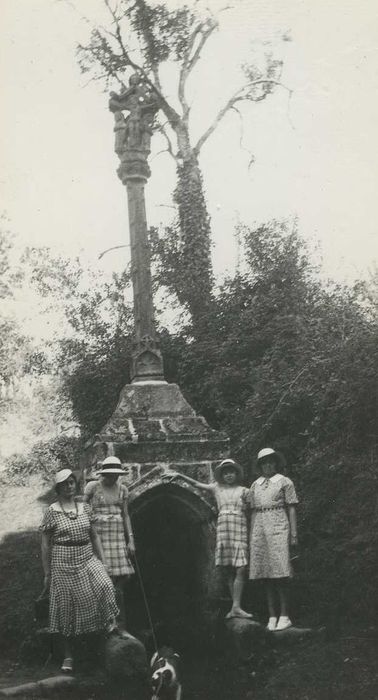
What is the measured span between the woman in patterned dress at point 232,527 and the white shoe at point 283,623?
1.43 feet

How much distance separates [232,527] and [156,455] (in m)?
1.18

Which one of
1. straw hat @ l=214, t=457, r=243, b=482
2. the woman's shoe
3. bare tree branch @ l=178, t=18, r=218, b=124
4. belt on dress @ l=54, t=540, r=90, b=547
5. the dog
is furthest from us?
bare tree branch @ l=178, t=18, r=218, b=124

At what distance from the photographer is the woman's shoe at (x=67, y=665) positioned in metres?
6.12

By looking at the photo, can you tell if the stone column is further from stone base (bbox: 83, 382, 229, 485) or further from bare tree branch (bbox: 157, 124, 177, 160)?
bare tree branch (bbox: 157, 124, 177, 160)

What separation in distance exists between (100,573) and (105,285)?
899 cm

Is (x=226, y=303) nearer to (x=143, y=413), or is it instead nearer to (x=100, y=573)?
(x=143, y=413)

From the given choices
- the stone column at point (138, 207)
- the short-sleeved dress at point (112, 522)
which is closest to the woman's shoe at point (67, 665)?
the short-sleeved dress at point (112, 522)

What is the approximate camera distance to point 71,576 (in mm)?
6215

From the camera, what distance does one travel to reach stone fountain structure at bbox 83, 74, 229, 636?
25.6 feet

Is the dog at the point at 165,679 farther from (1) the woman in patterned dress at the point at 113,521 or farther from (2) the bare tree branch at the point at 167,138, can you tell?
(2) the bare tree branch at the point at 167,138

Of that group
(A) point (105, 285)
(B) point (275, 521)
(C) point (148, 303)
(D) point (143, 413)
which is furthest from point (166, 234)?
(B) point (275, 521)

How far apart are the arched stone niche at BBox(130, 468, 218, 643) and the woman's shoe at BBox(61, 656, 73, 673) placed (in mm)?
1484

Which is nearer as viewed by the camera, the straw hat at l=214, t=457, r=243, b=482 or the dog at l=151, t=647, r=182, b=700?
the dog at l=151, t=647, r=182, b=700

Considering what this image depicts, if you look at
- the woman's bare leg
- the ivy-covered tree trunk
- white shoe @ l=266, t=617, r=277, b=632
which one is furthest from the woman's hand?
the ivy-covered tree trunk
